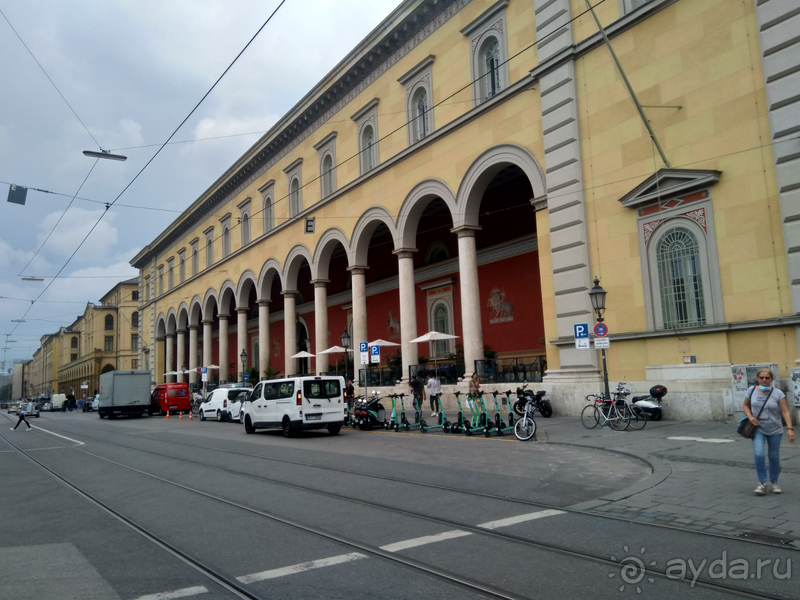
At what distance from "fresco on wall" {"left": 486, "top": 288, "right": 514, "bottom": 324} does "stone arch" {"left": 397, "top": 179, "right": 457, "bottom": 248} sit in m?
4.87

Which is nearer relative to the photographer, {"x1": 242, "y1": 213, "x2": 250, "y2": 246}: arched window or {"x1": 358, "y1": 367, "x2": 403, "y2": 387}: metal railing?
{"x1": 358, "y1": 367, "x2": 403, "y2": 387}: metal railing

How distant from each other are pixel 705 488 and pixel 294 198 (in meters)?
31.5

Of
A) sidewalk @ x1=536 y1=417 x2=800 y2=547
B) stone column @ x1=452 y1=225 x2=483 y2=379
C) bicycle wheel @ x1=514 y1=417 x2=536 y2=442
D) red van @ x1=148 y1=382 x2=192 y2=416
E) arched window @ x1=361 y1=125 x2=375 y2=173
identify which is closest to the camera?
A: sidewalk @ x1=536 y1=417 x2=800 y2=547

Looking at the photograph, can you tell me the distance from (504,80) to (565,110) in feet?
11.6

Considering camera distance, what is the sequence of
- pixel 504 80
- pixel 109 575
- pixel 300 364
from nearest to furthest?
pixel 109 575 < pixel 504 80 < pixel 300 364

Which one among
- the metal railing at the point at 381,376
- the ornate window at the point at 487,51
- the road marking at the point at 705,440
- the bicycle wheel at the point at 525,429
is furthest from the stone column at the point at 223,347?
the road marking at the point at 705,440

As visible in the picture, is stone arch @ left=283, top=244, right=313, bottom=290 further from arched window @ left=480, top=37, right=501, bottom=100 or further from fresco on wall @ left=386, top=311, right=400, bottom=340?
arched window @ left=480, top=37, right=501, bottom=100

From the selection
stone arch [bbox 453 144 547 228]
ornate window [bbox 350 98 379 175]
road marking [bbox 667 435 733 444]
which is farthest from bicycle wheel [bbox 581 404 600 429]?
ornate window [bbox 350 98 379 175]

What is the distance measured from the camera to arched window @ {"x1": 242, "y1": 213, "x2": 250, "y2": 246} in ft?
141

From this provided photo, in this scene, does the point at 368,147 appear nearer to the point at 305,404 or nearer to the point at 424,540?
the point at 305,404

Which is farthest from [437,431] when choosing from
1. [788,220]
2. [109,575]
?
[109,575]

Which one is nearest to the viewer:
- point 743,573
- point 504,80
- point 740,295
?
point 743,573

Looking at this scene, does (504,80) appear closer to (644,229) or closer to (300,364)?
(644,229)

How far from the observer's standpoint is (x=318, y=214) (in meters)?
34.0
